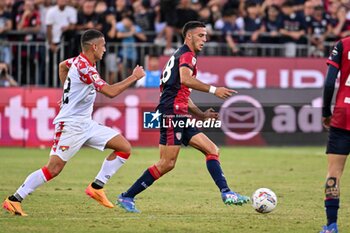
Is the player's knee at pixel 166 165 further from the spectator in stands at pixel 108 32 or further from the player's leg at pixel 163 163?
the spectator in stands at pixel 108 32

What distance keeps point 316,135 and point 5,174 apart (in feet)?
31.9

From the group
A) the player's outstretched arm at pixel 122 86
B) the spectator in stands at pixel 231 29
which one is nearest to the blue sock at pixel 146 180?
the player's outstretched arm at pixel 122 86

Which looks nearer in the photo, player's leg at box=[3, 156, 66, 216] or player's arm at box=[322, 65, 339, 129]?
player's arm at box=[322, 65, 339, 129]

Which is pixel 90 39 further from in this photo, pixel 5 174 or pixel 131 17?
pixel 131 17

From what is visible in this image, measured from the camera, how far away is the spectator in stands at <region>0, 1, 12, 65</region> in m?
25.0

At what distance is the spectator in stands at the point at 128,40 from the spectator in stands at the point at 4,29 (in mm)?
2889

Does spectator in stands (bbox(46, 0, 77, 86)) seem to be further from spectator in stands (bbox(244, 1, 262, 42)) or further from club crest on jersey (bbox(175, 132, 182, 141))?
club crest on jersey (bbox(175, 132, 182, 141))

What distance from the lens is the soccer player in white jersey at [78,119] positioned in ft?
39.7

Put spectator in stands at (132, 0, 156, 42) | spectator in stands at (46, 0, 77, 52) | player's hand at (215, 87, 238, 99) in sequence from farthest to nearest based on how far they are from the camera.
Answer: spectator in stands at (132, 0, 156, 42) < spectator in stands at (46, 0, 77, 52) < player's hand at (215, 87, 238, 99)

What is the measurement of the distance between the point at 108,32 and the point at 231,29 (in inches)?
131

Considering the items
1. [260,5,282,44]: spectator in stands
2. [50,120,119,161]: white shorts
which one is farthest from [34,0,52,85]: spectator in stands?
[50,120,119,161]: white shorts

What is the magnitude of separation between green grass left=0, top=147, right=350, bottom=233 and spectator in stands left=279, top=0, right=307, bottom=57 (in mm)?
3611

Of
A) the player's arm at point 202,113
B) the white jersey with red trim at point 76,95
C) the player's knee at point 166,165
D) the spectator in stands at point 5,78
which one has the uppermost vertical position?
the white jersey with red trim at point 76,95

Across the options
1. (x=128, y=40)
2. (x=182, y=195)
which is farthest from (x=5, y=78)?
(x=182, y=195)
